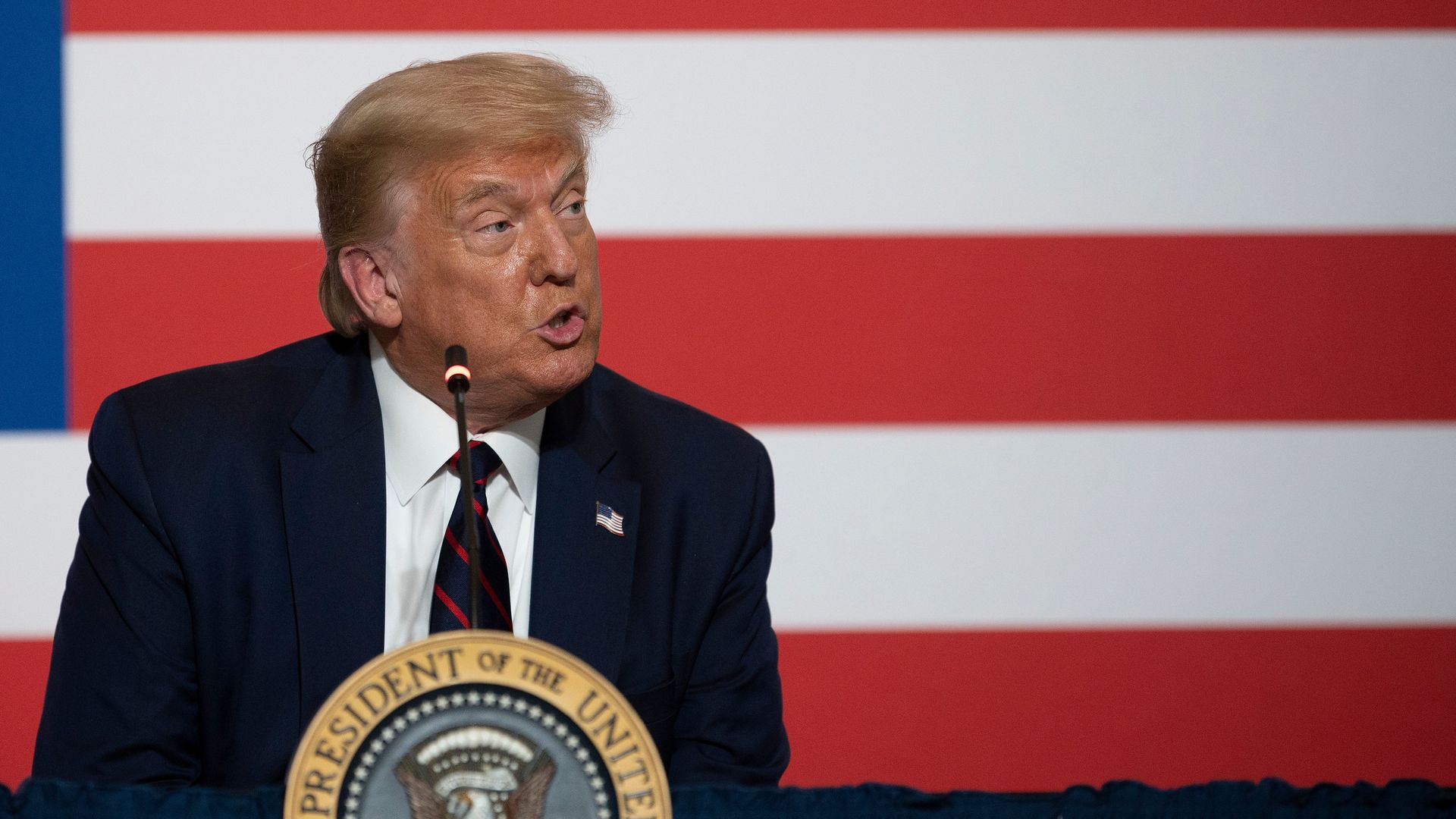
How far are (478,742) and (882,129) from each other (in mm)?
1353

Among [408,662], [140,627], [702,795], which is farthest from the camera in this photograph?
[140,627]

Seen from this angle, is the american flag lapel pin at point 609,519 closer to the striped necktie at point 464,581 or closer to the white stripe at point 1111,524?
the striped necktie at point 464,581

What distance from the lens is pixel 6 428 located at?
1.88 metres

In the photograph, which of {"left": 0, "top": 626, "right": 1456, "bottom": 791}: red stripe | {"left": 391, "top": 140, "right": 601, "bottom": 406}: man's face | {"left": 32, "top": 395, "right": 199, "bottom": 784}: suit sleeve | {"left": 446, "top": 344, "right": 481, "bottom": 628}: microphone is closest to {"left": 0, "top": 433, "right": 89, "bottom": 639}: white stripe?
{"left": 0, "top": 626, "right": 1456, "bottom": 791}: red stripe

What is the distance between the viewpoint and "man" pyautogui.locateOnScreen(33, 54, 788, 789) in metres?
1.22

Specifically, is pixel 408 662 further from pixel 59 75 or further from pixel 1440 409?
pixel 1440 409

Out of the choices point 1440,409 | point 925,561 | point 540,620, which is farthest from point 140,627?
point 1440,409

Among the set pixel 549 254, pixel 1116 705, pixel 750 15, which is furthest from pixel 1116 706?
pixel 549 254

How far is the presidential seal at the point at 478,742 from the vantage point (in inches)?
29.5

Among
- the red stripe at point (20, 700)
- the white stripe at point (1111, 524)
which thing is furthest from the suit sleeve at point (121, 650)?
the white stripe at point (1111, 524)

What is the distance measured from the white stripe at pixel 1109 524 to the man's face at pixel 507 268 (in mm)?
741

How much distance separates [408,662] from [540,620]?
20.6 inches

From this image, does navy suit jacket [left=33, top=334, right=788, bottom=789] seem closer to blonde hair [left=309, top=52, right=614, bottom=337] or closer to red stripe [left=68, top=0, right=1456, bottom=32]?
blonde hair [left=309, top=52, right=614, bottom=337]

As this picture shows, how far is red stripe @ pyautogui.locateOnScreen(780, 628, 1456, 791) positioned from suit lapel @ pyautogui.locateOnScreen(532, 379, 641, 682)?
2.25 ft
